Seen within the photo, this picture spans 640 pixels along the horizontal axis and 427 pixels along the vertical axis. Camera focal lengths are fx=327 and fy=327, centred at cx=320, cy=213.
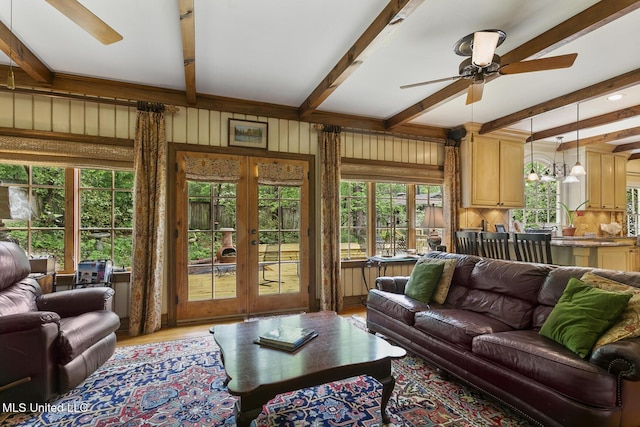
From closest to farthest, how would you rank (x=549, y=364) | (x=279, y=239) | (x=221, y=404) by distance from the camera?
1. (x=549, y=364)
2. (x=221, y=404)
3. (x=279, y=239)

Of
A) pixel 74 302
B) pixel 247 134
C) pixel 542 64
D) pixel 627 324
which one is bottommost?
pixel 74 302

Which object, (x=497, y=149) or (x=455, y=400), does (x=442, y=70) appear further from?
(x=455, y=400)

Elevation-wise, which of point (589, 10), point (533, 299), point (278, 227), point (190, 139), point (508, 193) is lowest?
point (533, 299)

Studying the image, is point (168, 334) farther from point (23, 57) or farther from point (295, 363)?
point (23, 57)

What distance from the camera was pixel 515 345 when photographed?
2.03 meters

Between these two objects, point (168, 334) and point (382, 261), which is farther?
point (382, 261)

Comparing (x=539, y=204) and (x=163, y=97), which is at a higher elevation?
(x=163, y=97)

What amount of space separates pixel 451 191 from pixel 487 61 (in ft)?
9.83

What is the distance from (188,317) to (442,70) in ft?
13.4

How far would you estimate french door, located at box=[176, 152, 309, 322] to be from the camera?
4082 mm

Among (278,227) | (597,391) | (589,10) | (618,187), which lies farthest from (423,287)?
(618,187)

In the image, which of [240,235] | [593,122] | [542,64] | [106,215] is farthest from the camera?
[593,122]

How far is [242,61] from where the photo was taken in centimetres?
325

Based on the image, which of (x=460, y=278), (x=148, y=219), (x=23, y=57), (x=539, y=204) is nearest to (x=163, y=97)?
(x=23, y=57)
